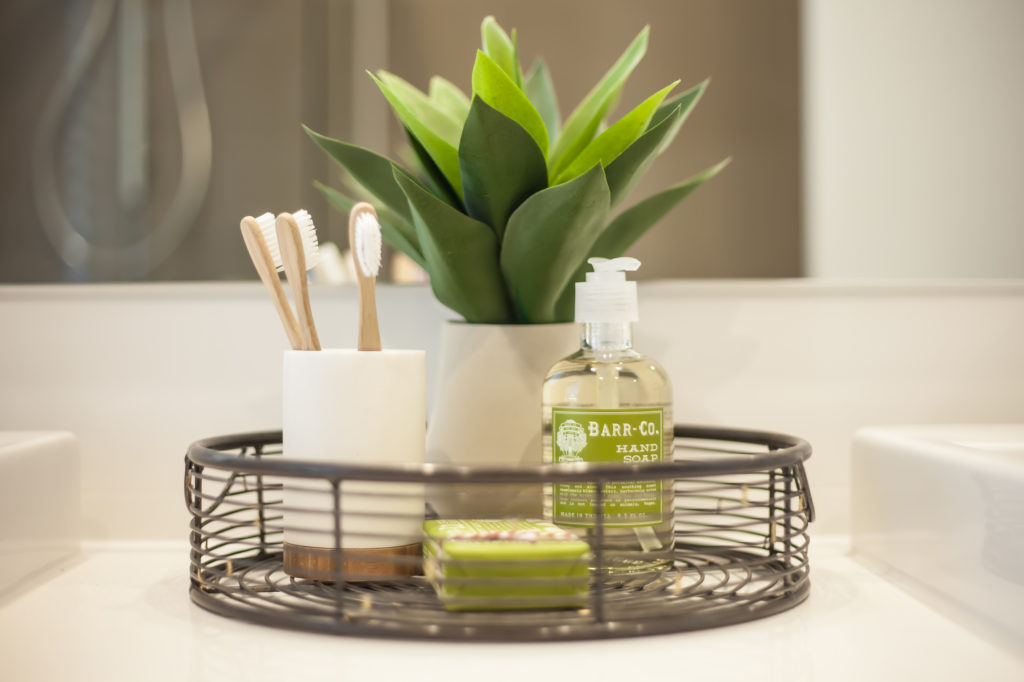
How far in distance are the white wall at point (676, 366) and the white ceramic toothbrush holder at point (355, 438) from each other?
245 mm

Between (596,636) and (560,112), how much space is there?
1.57ft

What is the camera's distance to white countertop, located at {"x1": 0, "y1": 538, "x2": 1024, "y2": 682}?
0.40 m

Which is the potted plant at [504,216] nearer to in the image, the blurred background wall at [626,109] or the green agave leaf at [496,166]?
the green agave leaf at [496,166]

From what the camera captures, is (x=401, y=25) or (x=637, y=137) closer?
(x=637, y=137)

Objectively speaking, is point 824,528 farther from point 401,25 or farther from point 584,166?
point 401,25

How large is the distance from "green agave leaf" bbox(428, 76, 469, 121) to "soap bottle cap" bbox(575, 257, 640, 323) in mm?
194

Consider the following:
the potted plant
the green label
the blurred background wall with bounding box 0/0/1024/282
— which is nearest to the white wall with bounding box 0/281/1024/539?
the blurred background wall with bounding box 0/0/1024/282

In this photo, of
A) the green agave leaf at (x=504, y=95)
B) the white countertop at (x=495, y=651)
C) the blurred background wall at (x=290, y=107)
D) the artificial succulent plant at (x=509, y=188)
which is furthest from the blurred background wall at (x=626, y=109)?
the white countertop at (x=495, y=651)

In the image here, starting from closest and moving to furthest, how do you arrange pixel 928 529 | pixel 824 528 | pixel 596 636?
pixel 596 636
pixel 928 529
pixel 824 528

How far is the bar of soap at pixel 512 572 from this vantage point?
0.43 m

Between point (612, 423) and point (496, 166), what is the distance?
0.17m

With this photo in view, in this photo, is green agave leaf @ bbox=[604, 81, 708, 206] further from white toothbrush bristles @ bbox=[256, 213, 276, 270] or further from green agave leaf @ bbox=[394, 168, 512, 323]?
white toothbrush bristles @ bbox=[256, 213, 276, 270]

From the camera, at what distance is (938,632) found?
47 cm

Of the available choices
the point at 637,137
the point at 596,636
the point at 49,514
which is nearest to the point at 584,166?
the point at 637,137
